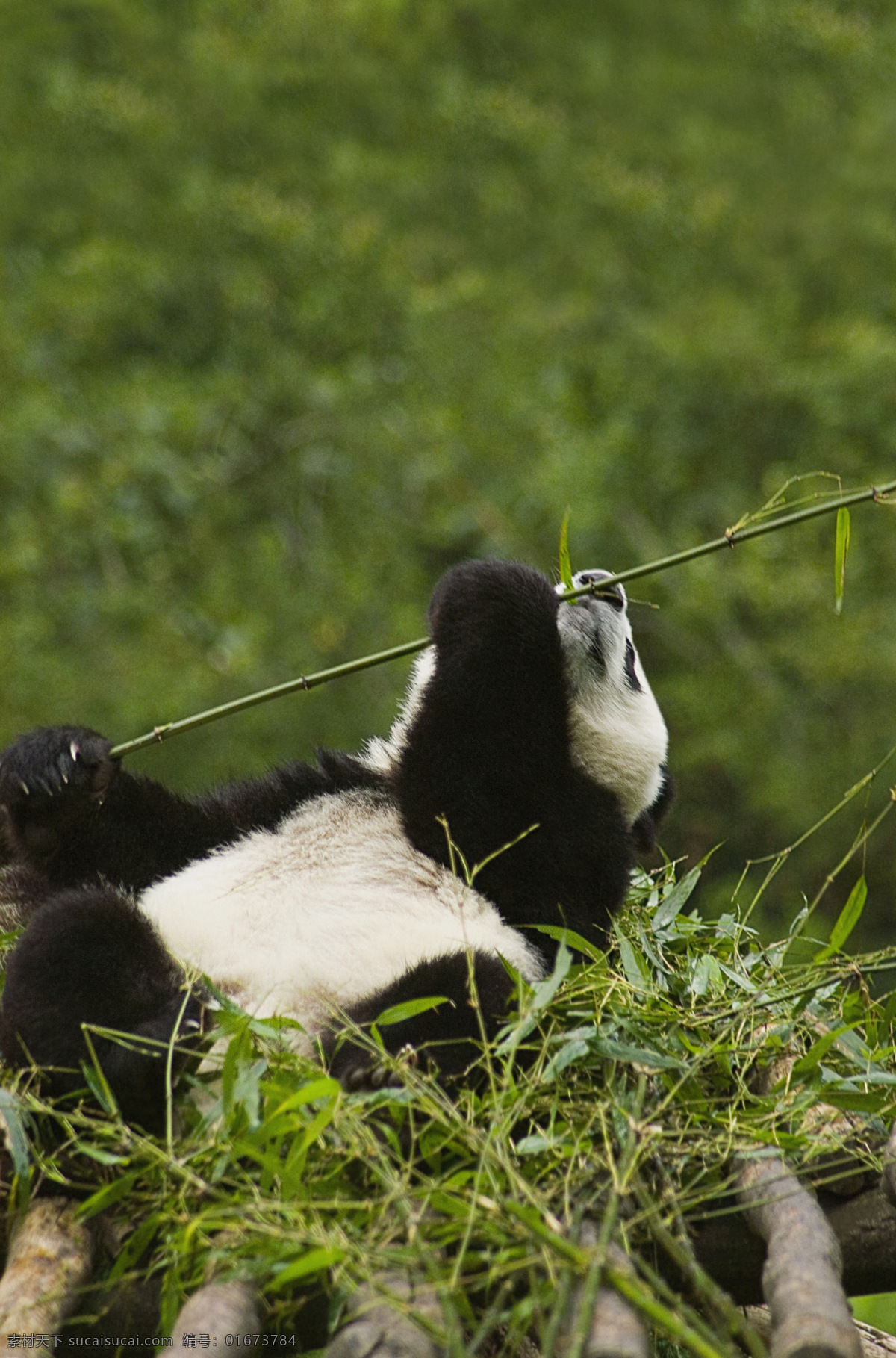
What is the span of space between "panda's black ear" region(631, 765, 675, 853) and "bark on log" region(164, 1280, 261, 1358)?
1.38 m

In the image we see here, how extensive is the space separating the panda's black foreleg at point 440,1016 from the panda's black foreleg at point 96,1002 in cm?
26

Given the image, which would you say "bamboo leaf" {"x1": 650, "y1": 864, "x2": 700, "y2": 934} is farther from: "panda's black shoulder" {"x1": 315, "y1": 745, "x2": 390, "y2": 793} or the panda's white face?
"panda's black shoulder" {"x1": 315, "y1": 745, "x2": 390, "y2": 793}

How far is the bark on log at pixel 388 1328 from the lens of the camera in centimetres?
153

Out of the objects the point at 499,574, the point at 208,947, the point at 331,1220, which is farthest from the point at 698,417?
the point at 331,1220

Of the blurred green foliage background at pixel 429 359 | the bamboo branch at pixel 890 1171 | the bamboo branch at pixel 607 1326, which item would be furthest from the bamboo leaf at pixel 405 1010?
the blurred green foliage background at pixel 429 359

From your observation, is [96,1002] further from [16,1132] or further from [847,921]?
[847,921]

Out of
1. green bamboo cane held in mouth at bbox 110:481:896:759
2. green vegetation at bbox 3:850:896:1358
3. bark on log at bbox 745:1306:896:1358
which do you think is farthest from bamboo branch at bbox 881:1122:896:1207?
green bamboo cane held in mouth at bbox 110:481:896:759

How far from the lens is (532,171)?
9.34 m

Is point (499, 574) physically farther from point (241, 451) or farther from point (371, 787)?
point (241, 451)

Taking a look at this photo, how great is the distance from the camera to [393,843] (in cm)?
266

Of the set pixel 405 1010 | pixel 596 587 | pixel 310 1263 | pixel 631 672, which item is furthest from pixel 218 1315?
pixel 631 672

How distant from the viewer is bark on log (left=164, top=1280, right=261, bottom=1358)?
159cm

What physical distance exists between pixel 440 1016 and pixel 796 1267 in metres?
0.67

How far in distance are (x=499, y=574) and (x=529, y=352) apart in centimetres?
544
